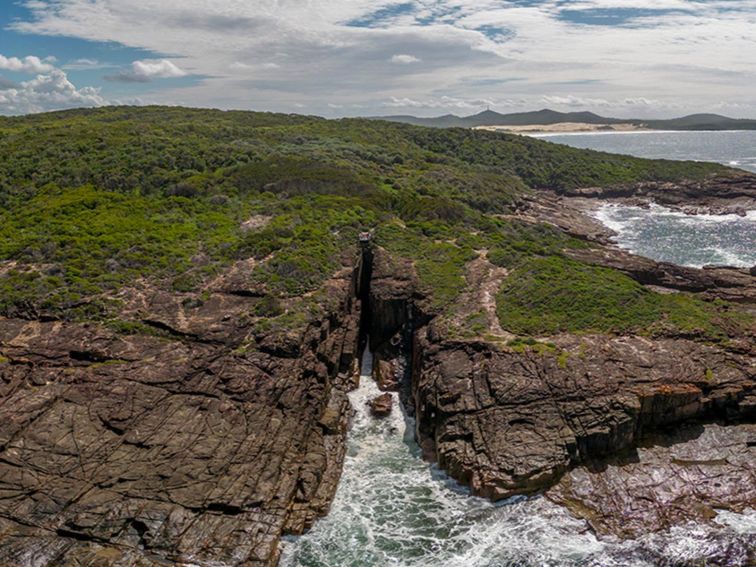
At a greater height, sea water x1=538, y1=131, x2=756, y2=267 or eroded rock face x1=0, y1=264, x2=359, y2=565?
sea water x1=538, y1=131, x2=756, y2=267

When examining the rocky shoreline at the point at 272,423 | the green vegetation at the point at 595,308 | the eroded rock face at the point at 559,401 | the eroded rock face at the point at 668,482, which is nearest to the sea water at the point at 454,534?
the eroded rock face at the point at 668,482

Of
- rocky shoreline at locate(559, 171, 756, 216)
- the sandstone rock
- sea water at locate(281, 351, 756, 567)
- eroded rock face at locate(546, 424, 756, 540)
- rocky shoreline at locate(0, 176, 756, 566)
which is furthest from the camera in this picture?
rocky shoreline at locate(559, 171, 756, 216)

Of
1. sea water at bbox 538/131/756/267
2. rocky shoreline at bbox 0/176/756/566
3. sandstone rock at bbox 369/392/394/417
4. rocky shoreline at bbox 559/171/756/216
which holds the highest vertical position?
rocky shoreline at bbox 559/171/756/216

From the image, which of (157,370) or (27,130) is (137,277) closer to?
(157,370)

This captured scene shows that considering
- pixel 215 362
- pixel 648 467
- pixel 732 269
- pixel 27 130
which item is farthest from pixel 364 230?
pixel 27 130

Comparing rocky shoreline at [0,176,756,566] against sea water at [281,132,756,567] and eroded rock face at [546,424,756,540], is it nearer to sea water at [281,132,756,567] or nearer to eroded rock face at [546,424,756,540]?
Answer: eroded rock face at [546,424,756,540]

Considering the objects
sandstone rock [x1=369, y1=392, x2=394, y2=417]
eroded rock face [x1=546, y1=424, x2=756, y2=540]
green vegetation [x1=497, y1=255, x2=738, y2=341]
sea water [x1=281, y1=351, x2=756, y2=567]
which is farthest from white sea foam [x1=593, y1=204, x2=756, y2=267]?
sea water [x1=281, y1=351, x2=756, y2=567]

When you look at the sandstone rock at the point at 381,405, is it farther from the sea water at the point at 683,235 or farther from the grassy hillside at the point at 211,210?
the sea water at the point at 683,235
